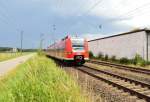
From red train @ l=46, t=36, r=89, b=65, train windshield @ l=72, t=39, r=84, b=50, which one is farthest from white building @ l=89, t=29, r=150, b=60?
train windshield @ l=72, t=39, r=84, b=50

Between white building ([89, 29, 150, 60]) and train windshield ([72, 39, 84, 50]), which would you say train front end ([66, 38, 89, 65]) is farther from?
white building ([89, 29, 150, 60])

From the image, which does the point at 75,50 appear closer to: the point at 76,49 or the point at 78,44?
the point at 76,49

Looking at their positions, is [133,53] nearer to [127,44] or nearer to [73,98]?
[127,44]

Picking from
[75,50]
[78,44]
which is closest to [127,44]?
[78,44]

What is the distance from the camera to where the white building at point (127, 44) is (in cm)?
2734

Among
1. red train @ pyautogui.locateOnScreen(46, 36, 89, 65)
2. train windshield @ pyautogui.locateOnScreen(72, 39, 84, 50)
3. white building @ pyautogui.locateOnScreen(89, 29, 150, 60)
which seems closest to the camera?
red train @ pyautogui.locateOnScreen(46, 36, 89, 65)

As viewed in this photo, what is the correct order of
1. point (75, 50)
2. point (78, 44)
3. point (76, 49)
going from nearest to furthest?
1. point (75, 50)
2. point (76, 49)
3. point (78, 44)

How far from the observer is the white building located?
27.3 metres

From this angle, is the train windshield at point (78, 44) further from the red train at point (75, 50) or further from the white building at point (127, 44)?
the white building at point (127, 44)

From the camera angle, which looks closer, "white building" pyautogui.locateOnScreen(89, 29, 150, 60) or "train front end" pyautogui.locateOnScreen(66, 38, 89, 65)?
"train front end" pyautogui.locateOnScreen(66, 38, 89, 65)

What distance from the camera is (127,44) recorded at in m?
31.5

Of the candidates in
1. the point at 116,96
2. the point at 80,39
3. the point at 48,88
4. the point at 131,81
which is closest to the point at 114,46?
the point at 80,39

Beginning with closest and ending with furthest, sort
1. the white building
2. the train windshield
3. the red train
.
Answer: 1. the red train
2. the train windshield
3. the white building

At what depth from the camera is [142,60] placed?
1038 inches
